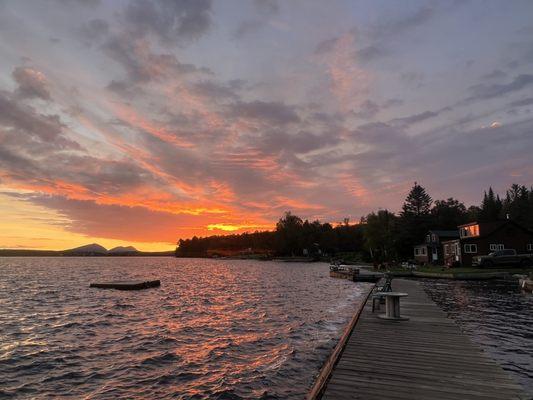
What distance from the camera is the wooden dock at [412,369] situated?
8.71 m

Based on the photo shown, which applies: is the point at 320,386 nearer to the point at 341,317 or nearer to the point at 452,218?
the point at 341,317

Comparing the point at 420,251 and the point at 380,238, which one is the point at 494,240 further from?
the point at 380,238

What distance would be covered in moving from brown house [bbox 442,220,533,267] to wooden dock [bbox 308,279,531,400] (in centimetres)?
5491

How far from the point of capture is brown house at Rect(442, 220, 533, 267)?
210ft

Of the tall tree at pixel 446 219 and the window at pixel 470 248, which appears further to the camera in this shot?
the tall tree at pixel 446 219

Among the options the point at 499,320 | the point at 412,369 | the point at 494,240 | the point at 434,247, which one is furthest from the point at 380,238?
the point at 412,369

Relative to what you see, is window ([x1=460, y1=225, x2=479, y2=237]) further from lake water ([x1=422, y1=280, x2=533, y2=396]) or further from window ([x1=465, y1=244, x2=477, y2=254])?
lake water ([x1=422, y1=280, x2=533, y2=396])

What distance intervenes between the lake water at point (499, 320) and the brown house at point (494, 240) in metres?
25.3

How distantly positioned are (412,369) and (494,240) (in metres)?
62.6

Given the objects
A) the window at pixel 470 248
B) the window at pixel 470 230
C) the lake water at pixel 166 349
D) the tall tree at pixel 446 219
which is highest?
the tall tree at pixel 446 219

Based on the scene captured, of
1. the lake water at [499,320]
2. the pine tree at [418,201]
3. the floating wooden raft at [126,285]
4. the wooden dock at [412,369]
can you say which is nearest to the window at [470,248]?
the lake water at [499,320]

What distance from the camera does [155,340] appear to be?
20.5 meters

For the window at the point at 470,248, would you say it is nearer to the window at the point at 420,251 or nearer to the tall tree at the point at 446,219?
the window at the point at 420,251

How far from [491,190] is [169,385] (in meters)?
218
